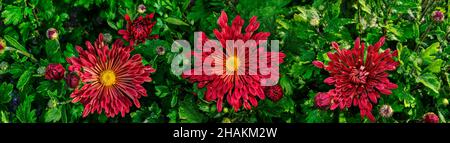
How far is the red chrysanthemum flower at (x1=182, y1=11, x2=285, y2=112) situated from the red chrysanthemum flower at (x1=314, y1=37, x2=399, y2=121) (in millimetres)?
174

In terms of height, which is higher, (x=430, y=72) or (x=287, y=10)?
(x=287, y=10)

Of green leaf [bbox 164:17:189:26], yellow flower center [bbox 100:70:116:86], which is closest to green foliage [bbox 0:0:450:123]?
green leaf [bbox 164:17:189:26]

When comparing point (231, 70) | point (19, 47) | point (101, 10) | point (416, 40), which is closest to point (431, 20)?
point (416, 40)

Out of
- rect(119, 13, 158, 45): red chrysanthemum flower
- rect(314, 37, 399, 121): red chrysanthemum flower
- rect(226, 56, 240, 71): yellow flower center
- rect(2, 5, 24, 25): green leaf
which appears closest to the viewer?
rect(314, 37, 399, 121): red chrysanthemum flower

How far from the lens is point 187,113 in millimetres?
1909

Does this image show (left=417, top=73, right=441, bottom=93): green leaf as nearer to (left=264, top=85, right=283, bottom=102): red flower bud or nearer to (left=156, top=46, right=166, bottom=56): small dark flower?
(left=264, top=85, right=283, bottom=102): red flower bud

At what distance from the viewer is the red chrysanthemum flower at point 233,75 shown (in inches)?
64.9

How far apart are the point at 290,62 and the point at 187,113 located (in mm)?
417

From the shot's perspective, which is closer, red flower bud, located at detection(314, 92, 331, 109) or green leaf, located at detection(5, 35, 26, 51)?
red flower bud, located at detection(314, 92, 331, 109)

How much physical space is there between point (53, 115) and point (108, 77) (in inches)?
9.1

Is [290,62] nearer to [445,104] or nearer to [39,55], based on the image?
[445,104]

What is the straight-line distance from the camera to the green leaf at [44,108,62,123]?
189cm

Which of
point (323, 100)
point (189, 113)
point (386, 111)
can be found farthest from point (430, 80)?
point (189, 113)
